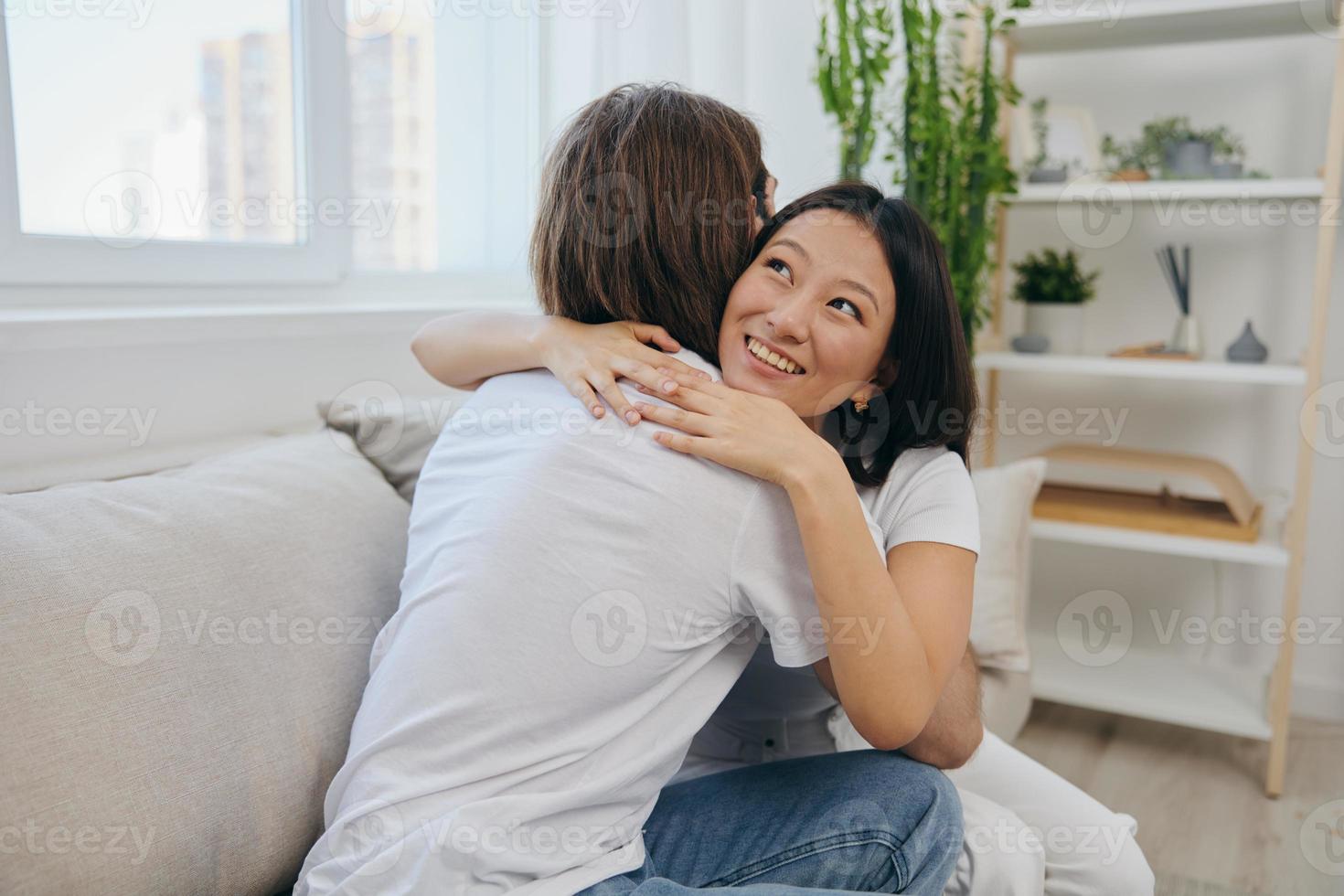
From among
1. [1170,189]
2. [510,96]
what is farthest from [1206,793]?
[510,96]

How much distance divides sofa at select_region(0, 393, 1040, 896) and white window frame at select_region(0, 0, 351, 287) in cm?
41

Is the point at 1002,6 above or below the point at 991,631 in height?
above

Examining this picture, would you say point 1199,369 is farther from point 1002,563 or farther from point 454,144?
point 454,144

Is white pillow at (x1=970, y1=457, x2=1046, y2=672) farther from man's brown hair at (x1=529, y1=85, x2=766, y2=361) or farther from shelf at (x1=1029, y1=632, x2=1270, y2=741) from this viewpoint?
man's brown hair at (x1=529, y1=85, x2=766, y2=361)

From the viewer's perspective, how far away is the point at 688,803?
105 centimetres

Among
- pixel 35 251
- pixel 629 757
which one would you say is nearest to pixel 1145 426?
pixel 629 757

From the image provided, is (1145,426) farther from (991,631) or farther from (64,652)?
(64,652)

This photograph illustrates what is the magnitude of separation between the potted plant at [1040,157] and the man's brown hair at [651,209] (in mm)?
1439

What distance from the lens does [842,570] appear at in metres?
0.81

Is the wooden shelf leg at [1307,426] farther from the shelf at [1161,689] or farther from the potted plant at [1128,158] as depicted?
the potted plant at [1128,158]

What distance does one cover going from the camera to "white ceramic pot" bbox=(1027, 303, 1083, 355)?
93.2 inches

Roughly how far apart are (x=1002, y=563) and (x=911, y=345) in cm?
95

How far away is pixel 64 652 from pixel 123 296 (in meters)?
0.75

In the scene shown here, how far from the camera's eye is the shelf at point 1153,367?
6.73 feet
